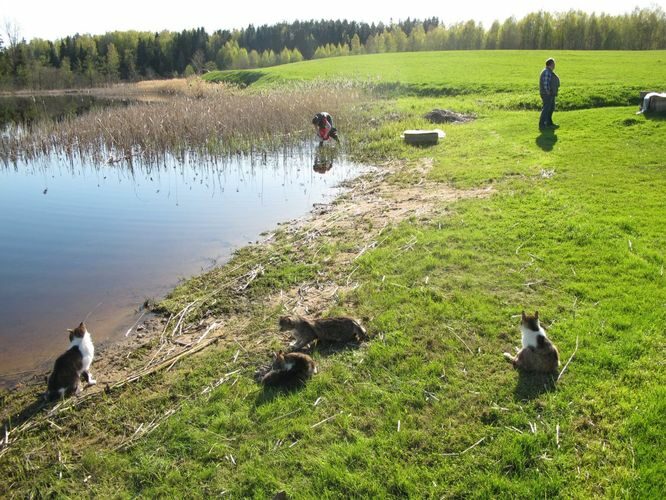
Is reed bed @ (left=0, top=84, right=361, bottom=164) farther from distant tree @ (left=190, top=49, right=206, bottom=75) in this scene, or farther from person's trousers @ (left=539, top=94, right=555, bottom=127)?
distant tree @ (left=190, top=49, right=206, bottom=75)

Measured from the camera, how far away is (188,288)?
866 cm

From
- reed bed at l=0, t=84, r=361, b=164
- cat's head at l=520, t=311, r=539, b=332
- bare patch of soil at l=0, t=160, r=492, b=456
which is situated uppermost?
reed bed at l=0, t=84, r=361, b=164

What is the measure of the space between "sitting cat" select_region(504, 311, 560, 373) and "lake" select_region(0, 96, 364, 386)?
587 cm

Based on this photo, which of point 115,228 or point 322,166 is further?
point 322,166

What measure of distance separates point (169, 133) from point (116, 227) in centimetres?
862

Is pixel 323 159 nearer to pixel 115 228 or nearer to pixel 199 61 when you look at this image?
pixel 115 228

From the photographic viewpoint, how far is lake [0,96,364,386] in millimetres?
8039

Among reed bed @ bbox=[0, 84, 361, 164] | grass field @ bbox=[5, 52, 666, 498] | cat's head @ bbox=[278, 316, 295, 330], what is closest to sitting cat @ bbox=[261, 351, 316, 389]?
grass field @ bbox=[5, 52, 666, 498]

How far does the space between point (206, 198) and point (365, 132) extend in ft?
30.9

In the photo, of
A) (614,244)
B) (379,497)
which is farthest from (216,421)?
(614,244)

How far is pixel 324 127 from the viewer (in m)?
19.1

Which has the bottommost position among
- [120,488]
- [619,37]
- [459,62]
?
[120,488]

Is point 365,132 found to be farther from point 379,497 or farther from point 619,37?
point 619,37

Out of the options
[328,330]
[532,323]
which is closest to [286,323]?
[328,330]
